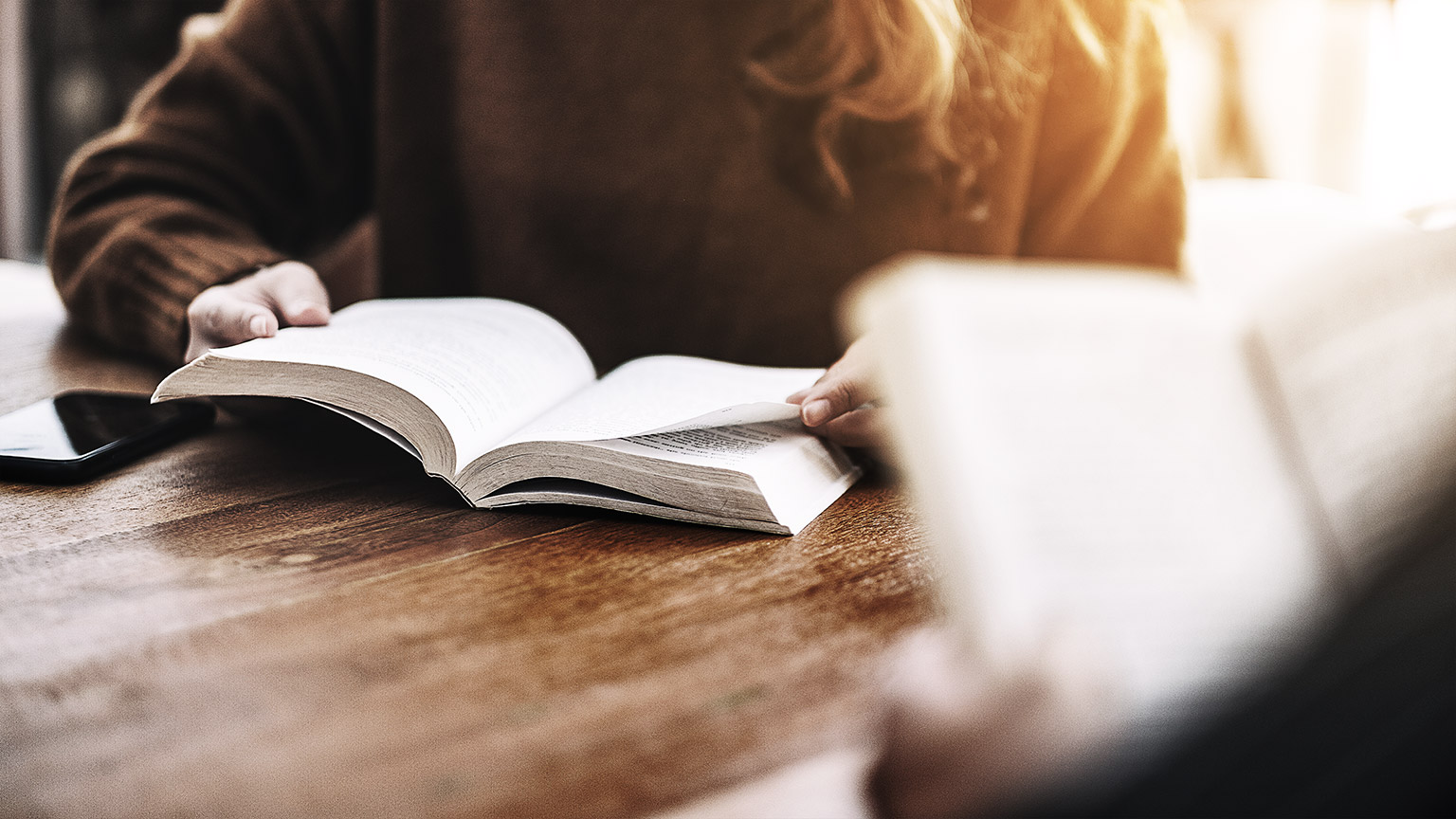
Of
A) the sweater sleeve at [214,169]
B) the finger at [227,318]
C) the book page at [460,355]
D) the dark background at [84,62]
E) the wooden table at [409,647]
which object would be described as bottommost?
the wooden table at [409,647]

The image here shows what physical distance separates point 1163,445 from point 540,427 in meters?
0.41

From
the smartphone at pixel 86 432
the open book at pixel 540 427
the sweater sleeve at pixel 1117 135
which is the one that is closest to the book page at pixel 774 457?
the open book at pixel 540 427

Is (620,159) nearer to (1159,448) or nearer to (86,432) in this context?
(86,432)

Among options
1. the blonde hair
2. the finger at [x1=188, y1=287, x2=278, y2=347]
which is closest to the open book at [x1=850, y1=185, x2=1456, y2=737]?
the finger at [x1=188, y1=287, x2=278, y2=347]

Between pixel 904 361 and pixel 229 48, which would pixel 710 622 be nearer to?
pixel 904 361

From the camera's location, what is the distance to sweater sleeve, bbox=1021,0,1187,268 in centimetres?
99

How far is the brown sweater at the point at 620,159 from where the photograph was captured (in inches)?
37.6

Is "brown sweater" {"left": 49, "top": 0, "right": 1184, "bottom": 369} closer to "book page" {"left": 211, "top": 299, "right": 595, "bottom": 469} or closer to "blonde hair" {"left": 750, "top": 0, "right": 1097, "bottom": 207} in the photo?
"blonde hair" {"left": 750, "top": 0, "right": 1097, "bottom": 207}

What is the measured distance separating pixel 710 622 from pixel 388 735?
149mm

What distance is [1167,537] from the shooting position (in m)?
0.25

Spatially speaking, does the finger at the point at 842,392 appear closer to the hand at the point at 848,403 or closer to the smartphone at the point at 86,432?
the hand at the point at 848,403

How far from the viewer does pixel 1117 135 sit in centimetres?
100

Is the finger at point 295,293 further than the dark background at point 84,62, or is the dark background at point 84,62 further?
the dark background at point 84,62

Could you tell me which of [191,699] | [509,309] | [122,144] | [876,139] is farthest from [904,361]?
[122,144]
